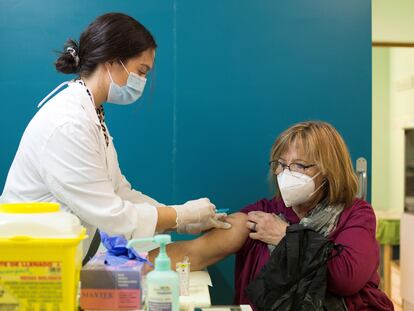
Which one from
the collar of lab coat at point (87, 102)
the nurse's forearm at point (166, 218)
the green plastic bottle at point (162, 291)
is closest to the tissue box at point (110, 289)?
the green plastic bottle at point (162, 291)

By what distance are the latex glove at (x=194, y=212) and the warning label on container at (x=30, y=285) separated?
0.74 m

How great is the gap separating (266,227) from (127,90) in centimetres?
68

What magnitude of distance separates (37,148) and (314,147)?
2.96 ft

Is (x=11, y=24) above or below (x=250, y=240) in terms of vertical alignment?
above

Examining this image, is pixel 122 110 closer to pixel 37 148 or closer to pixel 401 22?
pixel 37 148

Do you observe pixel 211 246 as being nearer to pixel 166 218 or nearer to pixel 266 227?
pixel 266 227

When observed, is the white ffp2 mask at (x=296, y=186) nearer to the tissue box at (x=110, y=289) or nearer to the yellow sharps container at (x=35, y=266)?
the tissue box at (x=110, y=289)

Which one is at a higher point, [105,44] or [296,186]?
[105,44]

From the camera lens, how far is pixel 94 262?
1.11m

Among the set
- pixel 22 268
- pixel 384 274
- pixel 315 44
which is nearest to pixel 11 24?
pixel 315 44

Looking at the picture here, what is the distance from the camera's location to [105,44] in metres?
1.65

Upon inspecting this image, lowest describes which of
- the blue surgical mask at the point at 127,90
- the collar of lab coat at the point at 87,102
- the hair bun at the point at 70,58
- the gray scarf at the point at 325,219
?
the gray scarf at the point at 325,219

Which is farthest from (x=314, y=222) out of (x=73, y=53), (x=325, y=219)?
(x=73, y=53)

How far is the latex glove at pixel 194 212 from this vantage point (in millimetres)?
1647
